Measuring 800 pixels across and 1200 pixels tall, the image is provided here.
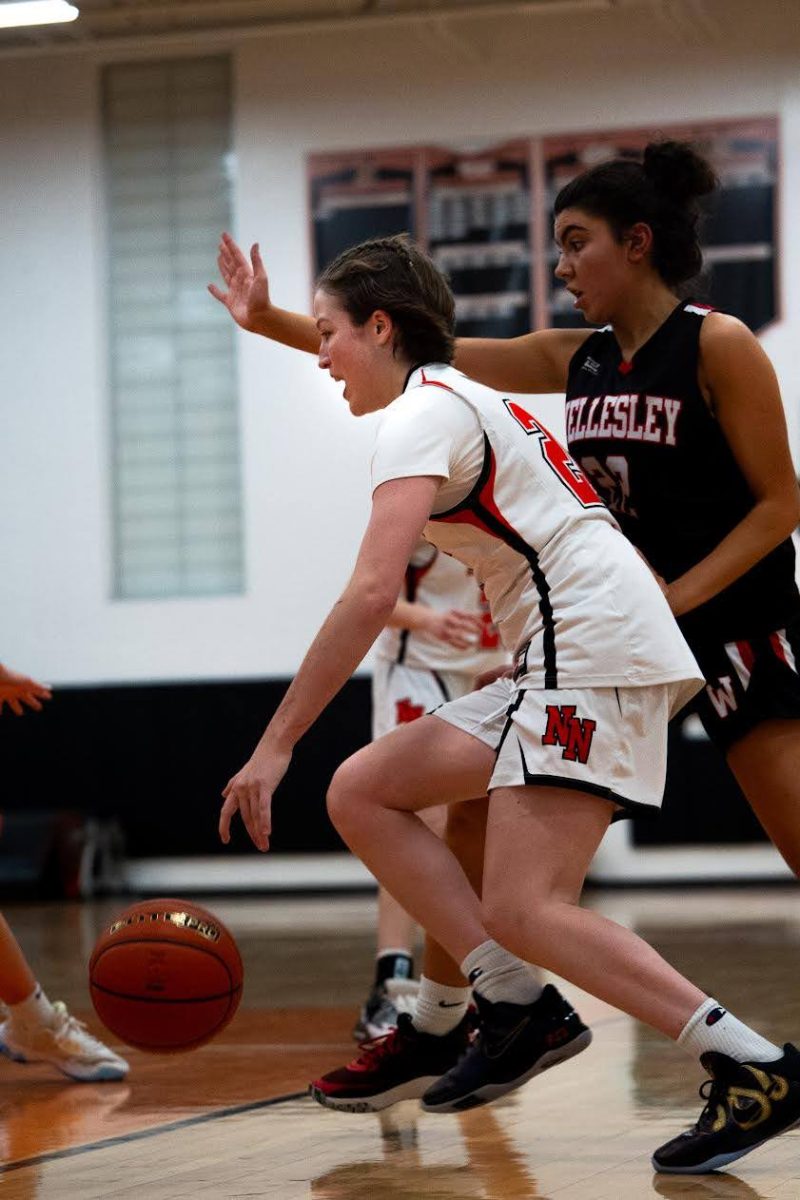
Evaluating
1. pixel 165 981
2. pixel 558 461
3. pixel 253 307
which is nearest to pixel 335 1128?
pixel 165 981

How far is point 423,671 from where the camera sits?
531 centimetres

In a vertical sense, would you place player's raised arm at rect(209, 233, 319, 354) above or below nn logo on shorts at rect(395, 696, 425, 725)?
above

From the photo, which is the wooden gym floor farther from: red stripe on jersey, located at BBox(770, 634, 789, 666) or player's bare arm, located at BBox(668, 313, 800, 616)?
player's bare arm, located at BBox(668, 313, 800, 616)

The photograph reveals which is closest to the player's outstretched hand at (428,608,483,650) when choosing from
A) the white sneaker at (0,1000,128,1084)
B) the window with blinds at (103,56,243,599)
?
the white sneaker at (0,1000,128,1084)

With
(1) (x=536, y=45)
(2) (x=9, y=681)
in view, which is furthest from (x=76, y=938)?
(1) (x=536, y=45)

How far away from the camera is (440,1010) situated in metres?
3.35

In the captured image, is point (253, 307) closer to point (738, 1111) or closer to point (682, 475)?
point (682, 475)

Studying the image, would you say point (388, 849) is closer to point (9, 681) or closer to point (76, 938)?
point (9, 681)

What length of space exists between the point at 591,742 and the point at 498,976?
0.49m

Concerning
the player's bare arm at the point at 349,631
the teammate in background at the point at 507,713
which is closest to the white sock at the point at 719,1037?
the teammate in background at the point at 507,713

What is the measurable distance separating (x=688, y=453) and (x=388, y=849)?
0.96 meters

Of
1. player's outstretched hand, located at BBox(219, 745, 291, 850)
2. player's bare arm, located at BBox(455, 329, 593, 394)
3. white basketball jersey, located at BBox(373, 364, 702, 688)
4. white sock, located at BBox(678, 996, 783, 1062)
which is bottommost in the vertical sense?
white sock, located at BBox(678, 996, 783, 1062)

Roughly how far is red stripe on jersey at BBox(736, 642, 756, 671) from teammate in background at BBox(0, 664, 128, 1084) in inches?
67.9

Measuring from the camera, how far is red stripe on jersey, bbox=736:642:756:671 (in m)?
3.28
